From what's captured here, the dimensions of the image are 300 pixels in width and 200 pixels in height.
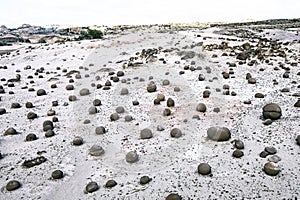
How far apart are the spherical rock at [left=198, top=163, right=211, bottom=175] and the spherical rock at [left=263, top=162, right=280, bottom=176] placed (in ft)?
3.73

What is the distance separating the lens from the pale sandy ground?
6.98 metres

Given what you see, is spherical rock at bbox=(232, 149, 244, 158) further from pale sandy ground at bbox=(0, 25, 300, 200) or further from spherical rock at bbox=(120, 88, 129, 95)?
spherical rock at bbox=(120, 88, 129, 95)

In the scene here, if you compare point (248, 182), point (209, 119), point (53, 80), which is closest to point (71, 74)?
point (53, 80)

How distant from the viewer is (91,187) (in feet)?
23.1

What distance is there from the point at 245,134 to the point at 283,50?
526 inches

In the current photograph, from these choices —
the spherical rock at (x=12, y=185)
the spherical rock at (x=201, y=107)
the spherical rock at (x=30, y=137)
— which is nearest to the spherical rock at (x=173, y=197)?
the spherical rock at (x=12, y=185)

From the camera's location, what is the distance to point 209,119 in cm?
1026

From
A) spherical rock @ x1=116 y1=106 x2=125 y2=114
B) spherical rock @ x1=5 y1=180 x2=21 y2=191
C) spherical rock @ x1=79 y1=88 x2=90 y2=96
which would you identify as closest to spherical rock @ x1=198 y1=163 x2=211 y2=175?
spherical rock @ x1=5 y1=180 x2=21 y2=191

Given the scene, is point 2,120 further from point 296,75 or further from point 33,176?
point 296,75

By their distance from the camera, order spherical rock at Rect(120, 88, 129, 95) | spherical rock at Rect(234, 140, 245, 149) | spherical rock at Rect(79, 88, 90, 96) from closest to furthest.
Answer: spherical rock at Rect(234, 140, 245, 149)
spherical rock at Rect(120, 88, 129, 95)
spherical rock at Rect(79, 88, 90, 96)

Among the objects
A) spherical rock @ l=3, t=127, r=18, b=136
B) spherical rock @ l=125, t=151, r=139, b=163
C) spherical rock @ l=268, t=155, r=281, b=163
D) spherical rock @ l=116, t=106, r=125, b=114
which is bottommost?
spherical rock @ l=3, t=127, r=18, b=136

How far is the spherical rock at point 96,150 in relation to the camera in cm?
856

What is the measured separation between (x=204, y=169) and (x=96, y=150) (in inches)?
109

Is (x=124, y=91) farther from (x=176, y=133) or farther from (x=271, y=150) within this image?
(x=271, y=150)
